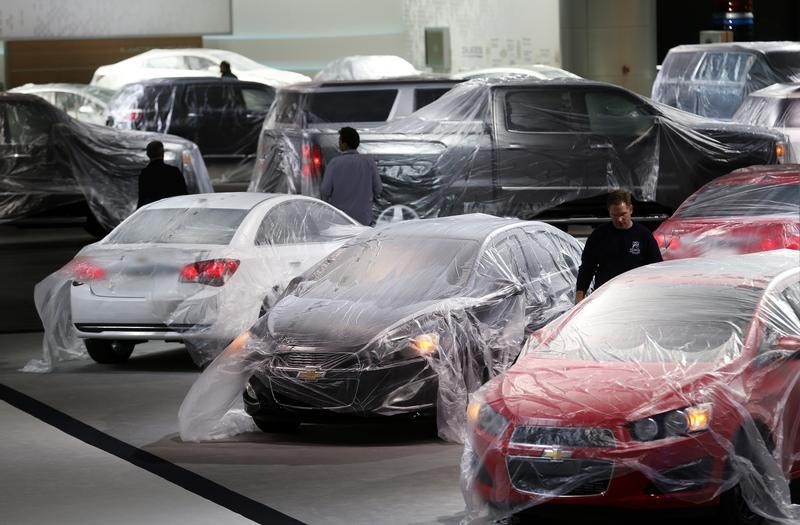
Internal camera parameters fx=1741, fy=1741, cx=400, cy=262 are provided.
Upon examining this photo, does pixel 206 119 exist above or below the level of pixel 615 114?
below

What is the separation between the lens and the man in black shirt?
1112 cm

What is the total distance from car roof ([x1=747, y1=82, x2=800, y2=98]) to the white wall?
503 inches

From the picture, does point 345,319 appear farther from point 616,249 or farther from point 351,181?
point 351,181

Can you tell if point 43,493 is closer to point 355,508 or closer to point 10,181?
point 355,508

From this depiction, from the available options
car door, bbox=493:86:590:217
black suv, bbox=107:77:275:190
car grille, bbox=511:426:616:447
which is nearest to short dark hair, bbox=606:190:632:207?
car grille, bbox=511:426:616:447

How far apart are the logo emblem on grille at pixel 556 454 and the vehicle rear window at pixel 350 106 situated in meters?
11.9

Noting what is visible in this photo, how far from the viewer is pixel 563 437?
8.09 metres

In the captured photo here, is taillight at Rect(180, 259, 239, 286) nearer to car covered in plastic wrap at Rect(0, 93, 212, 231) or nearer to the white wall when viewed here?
car covered in plastic wrap at Rect(0, 93, 212, 231)

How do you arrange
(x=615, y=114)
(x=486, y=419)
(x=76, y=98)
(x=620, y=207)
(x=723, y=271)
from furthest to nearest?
(x=76, y=98) < (x=615, y=114) < (x=620, y=207) < (x=723, y=271) < (x=486, y=419)

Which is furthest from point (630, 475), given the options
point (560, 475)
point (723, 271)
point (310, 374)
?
point (310, 374)

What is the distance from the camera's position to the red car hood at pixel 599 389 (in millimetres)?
8109

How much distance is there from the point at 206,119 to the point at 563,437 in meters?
19.4

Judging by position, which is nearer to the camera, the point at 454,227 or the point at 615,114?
the point at 454,227

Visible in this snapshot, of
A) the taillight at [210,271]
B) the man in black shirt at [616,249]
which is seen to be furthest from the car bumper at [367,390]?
the taillight at [210,271]
